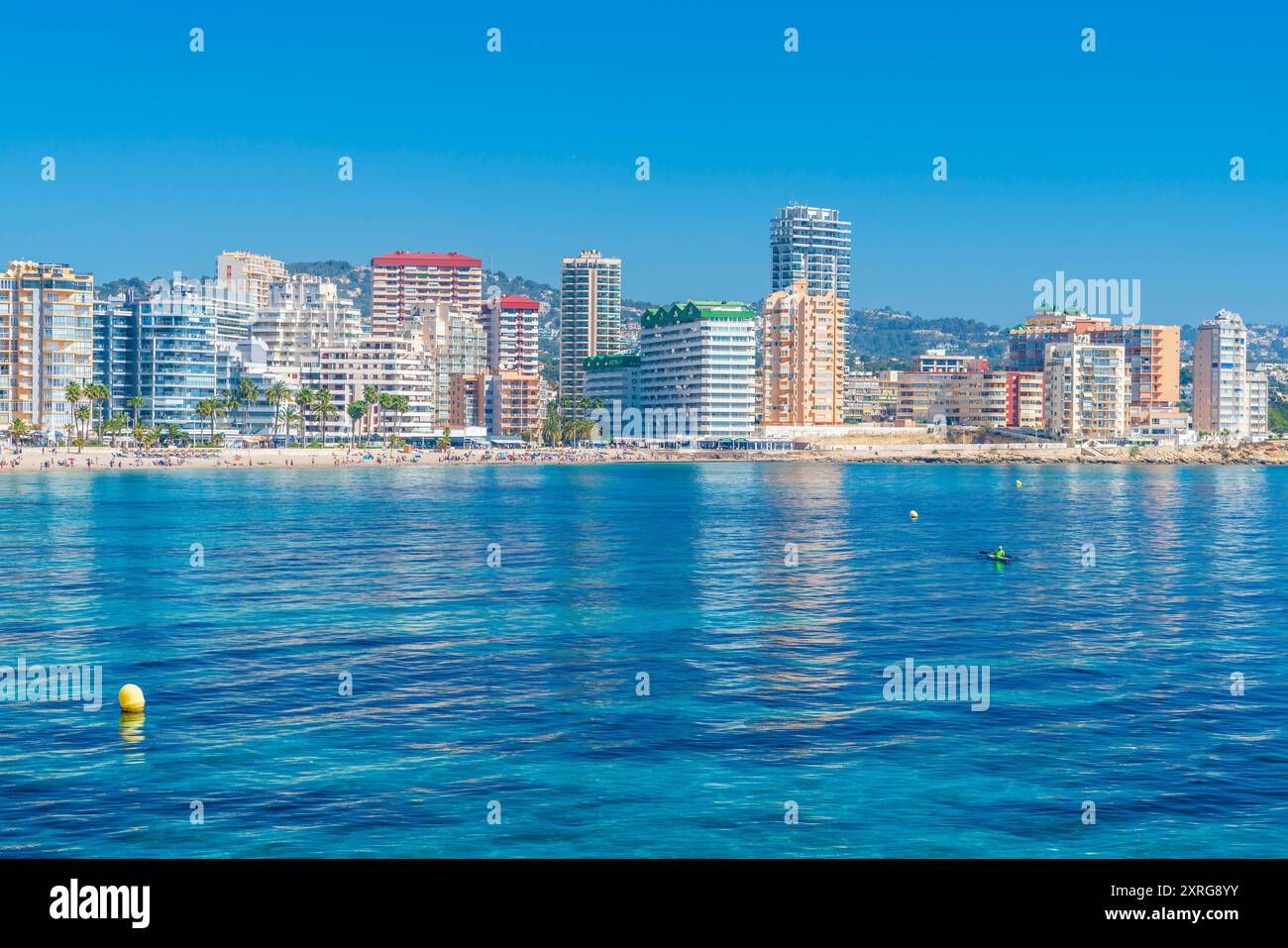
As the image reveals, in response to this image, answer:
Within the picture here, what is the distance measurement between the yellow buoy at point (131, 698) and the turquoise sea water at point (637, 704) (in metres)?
0.78

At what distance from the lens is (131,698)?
127ft

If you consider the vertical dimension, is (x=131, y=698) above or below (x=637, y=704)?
above

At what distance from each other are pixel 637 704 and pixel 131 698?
14.9 meters

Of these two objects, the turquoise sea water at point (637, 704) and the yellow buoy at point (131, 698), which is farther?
the yellow buoy at point (131, 698)

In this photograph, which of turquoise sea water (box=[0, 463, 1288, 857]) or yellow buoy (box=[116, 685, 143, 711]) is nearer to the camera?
turquoise sea water (box=[0, 463, 1288, 857])

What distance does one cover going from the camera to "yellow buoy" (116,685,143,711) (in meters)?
38.7

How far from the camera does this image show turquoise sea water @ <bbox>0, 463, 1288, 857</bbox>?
1110 inches

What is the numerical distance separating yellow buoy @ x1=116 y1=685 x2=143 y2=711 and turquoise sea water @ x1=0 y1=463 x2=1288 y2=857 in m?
0.78

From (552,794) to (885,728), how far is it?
11.3 metres

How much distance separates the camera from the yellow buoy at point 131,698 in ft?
127

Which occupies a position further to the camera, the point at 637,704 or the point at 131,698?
the point at 637,704
